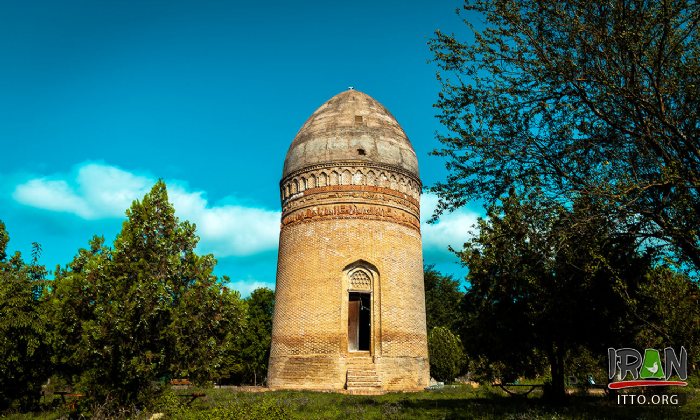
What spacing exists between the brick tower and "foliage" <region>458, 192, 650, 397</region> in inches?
126

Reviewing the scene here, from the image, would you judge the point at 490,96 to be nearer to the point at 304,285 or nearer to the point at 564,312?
the point at 564,312

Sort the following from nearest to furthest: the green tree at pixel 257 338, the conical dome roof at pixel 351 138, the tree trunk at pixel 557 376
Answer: the tree trunk at pixel 557 376, the conical dome roof at pixel 351 138, the green tree at pixel 257 338

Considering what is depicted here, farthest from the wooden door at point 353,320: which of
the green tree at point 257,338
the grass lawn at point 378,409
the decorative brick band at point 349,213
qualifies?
the green tree at point 257,338

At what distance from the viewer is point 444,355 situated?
31.6 metres

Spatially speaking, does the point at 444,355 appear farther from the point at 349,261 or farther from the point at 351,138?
the point at 351,138

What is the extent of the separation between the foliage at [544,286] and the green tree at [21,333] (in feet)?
33.4

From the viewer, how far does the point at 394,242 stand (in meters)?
18.3

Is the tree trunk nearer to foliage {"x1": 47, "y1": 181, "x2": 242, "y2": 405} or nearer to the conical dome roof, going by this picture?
foliage {"x1": 47, "y1": 181, "x2": 242, "y2": 405}

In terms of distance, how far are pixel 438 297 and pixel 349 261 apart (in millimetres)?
27659

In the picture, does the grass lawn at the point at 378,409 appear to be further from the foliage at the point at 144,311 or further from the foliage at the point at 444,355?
the foliage at the point at 444,355

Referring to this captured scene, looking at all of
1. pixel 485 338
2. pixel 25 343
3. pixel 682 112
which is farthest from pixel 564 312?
pixel 25 343

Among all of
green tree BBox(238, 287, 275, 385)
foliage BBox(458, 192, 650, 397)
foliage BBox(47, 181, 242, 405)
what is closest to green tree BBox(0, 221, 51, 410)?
foliage BBox(47, 181, 242, 405)

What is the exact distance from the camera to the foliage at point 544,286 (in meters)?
8.98

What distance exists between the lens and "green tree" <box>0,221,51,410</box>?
40.4 feet
